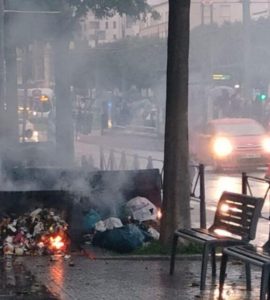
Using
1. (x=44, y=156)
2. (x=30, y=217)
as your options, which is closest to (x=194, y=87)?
(x=44, y=156)

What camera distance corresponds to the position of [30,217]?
32.5 ft

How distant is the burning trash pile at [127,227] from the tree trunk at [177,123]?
0.31m

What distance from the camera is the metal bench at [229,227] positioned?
26.0 ft

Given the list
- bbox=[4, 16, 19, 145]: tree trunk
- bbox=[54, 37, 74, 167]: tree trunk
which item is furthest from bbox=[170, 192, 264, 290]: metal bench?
bbox=[4, 16, 19, 145]: tree trunk

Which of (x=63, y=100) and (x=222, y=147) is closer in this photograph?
(x=63, y=100)

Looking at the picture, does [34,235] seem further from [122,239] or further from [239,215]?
[239,215]

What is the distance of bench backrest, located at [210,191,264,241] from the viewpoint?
820 centimetres

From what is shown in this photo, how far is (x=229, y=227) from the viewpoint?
8.59 m

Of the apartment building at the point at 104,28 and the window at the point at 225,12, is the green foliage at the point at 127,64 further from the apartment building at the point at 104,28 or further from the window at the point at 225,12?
the window at the point at 225,12

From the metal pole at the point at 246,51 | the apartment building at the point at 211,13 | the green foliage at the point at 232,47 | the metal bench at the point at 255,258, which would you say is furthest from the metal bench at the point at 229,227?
Result: the green foliage at the point at 232,47

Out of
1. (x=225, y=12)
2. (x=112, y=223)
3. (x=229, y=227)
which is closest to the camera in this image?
(x=229, y=227)

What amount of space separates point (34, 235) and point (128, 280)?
5.62ft

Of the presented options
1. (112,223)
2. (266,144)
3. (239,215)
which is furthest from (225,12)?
(239,215)

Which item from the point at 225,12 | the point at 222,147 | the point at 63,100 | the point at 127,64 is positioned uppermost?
the point at 225,12
